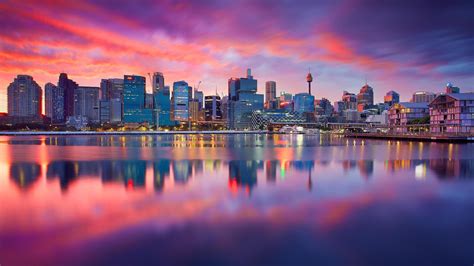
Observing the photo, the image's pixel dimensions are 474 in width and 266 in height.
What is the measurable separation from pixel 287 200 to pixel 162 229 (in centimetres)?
568

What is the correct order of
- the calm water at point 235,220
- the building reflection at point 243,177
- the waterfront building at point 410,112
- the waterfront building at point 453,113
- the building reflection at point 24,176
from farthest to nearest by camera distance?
the waterfront building at point 410,112 → the waterfront building at point 453,113 → the building reflection at point 24,176 → the building reflection at point 243,177 → the calm water at point 235,220

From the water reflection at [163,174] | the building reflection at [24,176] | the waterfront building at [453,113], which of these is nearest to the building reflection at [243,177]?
the water reflection at [163,174]

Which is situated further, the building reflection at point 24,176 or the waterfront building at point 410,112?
the waterfront building at point 410,112

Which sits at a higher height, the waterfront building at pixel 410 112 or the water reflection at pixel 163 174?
the waterfront building at pixel 410 112

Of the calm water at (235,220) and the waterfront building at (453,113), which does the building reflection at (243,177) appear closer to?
the calm water at (235,220)

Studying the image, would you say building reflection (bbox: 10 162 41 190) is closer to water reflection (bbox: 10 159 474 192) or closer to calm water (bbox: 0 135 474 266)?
water reflection (bbox: 10 159 474 192)

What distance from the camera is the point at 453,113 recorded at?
76438 millimetres

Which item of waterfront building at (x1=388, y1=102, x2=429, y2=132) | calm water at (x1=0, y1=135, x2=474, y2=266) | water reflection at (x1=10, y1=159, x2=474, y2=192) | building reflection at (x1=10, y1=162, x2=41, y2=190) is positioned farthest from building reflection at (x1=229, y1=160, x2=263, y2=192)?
waterfront building at (x1=388, y1=102, x2=429, y2=132)

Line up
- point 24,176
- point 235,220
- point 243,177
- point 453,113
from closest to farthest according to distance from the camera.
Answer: point 235,220
point 243,177
point 24,176
point 453,113

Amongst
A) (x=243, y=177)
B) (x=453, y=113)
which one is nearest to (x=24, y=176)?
(x=243, y=177)

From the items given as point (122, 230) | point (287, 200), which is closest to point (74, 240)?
point (122, 230)

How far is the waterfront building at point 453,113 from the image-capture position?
72750 millimetres

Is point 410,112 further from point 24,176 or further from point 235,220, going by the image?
point 235,220

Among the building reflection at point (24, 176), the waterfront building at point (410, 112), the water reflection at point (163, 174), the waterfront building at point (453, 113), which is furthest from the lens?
the waterfront building at point (410, 112)
